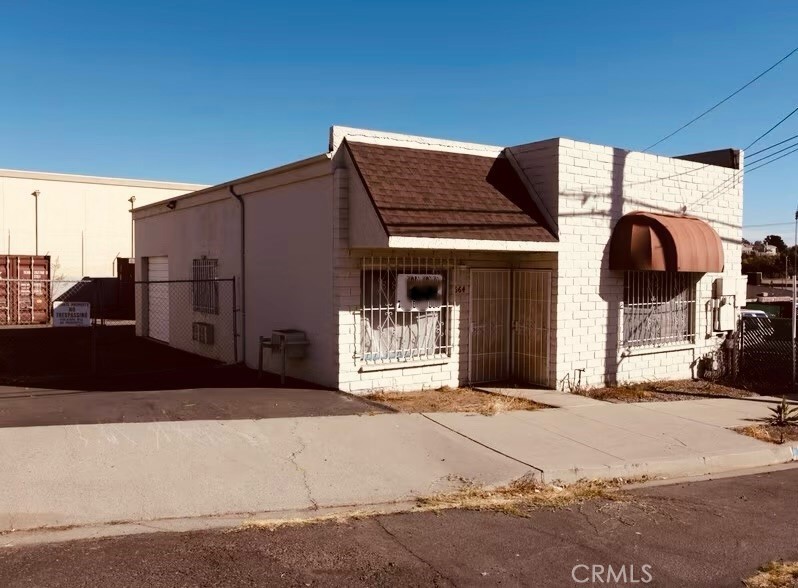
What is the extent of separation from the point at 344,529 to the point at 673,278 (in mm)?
10114

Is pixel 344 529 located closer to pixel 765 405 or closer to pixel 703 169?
pixel 765 405

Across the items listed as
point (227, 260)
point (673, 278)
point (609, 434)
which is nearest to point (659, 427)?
point (609, 434)

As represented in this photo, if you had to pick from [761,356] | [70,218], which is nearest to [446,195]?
[761,356]

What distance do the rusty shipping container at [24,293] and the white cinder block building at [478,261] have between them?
46.8 feet

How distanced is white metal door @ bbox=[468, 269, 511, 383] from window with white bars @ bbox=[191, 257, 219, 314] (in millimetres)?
5663

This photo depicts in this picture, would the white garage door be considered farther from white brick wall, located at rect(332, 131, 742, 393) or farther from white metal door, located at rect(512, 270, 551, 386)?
white metal door, located at rect(512, 270, 551, 386)

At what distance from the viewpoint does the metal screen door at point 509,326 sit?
12.1m

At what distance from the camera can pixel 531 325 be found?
12.3 m

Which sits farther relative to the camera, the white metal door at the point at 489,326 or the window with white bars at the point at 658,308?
the window with white bars at the point at 658,308

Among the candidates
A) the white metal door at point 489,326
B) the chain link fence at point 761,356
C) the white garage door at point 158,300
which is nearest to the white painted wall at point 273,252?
the white garage door at point 158,300

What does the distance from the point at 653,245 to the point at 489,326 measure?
3141 millimetres

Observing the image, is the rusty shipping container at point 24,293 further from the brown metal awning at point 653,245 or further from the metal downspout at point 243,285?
the brown metal awning at point 653,245

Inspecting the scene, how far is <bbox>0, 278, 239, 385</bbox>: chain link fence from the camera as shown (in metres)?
12.8

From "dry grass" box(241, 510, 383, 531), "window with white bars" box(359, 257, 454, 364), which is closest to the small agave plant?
"window with white bars" box(359, 257, 454, 364)
